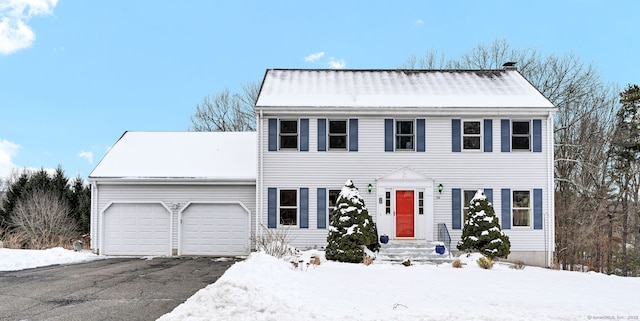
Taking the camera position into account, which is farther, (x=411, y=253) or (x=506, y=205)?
(x=506, y=205)

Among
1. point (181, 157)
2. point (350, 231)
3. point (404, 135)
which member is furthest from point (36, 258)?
point (404, 135)

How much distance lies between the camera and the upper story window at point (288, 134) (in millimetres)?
18625

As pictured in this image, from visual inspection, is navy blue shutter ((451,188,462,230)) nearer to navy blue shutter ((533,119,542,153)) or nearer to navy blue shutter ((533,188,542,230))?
navy blue shutter ((533,188,542,230))

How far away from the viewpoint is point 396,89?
2036cm

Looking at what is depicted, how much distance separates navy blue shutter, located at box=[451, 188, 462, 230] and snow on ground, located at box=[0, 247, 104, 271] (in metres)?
12.7

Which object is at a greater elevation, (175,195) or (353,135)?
(353,135)

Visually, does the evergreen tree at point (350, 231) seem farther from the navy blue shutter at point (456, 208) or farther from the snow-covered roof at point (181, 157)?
the snow-covered roof at point (181, 157)

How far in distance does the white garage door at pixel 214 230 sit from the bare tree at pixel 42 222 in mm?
6393

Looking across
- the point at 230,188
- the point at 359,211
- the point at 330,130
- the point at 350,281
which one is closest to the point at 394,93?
the point at 330,130

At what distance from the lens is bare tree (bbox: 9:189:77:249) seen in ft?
72.0

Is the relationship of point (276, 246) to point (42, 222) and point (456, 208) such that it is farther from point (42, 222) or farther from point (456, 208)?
point (42, 222)

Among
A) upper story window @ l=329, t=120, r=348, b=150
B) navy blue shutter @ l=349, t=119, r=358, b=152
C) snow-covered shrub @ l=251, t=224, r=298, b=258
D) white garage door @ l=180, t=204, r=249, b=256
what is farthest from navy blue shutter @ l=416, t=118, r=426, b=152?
white garage door @ l=180, t=204, r=249, b=256

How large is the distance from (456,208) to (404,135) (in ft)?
10.4

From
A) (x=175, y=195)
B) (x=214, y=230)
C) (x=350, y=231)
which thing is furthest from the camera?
(x=175, y=195)
